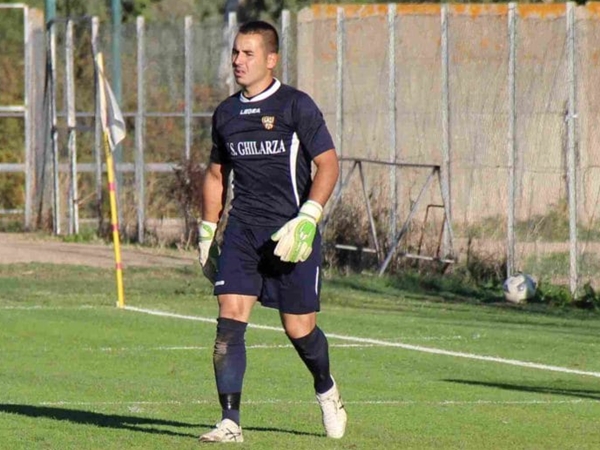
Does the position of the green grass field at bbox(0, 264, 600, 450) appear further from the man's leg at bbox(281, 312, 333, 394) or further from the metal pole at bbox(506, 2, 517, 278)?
the metal pole at bbox(506, 2, 517, 278)

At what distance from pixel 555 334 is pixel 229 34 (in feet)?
35.4

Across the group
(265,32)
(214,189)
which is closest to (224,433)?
(214,189)

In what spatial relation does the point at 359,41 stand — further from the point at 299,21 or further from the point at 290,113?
the point at 290,113

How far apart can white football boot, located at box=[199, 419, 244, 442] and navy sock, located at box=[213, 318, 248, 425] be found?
0.03 meters

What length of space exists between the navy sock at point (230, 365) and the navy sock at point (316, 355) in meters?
0.33

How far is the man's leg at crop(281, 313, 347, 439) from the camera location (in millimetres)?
8617

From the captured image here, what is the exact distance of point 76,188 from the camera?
26562mm

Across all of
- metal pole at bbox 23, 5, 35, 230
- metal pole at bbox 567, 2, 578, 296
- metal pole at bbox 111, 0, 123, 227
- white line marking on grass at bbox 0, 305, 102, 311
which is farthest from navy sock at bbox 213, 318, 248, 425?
metal pole at bbox 23, 5, 35, 230

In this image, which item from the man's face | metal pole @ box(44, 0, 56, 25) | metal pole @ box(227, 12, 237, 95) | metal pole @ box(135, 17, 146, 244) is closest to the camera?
the man's face

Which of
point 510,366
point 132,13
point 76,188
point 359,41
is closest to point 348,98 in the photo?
point 359,41

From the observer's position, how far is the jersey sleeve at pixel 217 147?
28.3 ft

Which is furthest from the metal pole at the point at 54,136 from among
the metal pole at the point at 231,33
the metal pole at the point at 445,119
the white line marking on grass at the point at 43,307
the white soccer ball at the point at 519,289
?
the white soccer ball at the point at 519,289

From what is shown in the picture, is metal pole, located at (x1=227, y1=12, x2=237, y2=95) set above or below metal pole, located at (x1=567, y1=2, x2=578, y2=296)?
above

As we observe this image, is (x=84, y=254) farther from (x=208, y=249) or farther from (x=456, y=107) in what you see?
(x=208, y=249)
